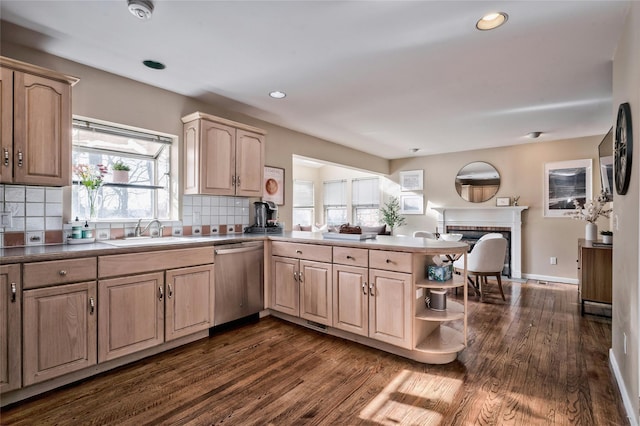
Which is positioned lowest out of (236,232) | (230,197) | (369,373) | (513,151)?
(369,373)

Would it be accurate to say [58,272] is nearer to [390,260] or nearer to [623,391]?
[390,260]

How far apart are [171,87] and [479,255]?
13.8 feet

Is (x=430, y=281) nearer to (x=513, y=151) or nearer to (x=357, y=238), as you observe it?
(x=357, y=238)

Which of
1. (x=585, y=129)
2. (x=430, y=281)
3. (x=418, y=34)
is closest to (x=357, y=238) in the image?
(x=430, y=281)

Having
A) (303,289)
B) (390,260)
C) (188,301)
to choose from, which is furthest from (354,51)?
→ (188,301)

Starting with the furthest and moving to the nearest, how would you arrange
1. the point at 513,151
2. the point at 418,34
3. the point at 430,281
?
1. the point at 513,151
2. the point at 430,281
3. the point at 418,34

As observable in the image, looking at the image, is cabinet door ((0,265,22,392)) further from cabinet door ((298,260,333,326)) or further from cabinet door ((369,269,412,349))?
cabinet door ((369,269,412,349))

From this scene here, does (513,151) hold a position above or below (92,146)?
above

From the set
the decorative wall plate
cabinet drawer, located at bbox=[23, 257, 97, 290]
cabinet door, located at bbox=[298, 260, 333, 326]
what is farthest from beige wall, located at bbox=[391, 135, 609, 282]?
cabinet drawer, located at bbox=[23, 257, 97, 290]

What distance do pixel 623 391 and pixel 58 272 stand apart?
370 centimetres

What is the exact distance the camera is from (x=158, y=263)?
2.55m

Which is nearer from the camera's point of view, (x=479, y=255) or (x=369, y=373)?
(x=369, y=373)

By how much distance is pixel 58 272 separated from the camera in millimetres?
2045

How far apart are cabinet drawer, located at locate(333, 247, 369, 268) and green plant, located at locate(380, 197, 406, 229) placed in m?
4.56
